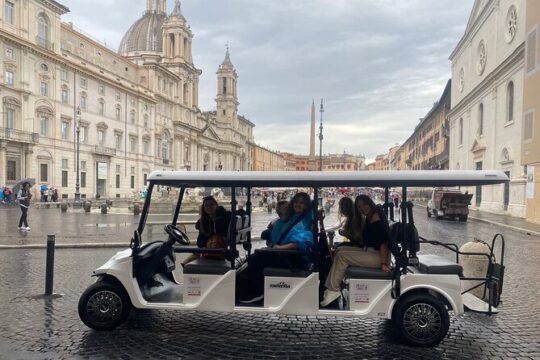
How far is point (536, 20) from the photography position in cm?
2505

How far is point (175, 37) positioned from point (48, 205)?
6109 cm

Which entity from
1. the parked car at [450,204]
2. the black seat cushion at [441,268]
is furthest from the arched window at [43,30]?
the black seat cushion at [441,268]

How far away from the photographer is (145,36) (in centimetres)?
9206

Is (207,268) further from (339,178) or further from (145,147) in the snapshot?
(145,147)

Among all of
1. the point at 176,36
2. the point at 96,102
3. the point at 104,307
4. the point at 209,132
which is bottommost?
the point at 104,307

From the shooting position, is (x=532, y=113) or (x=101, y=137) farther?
(x=101, y=137)

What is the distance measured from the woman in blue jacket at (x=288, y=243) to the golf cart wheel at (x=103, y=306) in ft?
5.02

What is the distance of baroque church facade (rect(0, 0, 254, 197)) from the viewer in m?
46.3

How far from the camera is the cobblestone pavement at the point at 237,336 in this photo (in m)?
4.98

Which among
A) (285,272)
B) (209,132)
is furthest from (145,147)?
(285,272)

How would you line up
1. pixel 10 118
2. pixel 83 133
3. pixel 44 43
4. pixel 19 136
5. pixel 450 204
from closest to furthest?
pixel 450 204 < pixel 19 136 < pixel 10 118 < pixel 44 43 < pixel 83 133

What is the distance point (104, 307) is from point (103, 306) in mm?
18

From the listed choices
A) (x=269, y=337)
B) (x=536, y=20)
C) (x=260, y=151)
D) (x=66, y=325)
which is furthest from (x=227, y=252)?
(x=260, y=151)

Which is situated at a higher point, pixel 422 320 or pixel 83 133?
pixel 83 133
